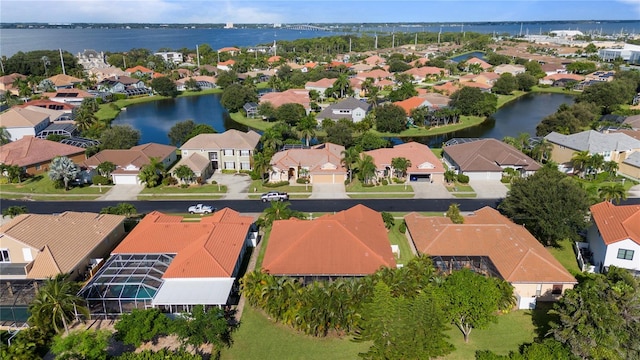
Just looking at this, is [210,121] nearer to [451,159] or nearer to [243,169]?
[243,169]

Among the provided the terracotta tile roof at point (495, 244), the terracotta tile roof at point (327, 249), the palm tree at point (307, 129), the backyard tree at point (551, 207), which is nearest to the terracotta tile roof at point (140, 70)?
the palm tree at point (307, 129)

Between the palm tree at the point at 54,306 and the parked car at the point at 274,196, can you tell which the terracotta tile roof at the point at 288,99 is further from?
the palm tree at the point at 54,306

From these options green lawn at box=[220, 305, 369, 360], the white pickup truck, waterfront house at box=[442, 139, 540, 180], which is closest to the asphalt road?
the white pickup truck

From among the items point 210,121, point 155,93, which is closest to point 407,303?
point 210,121

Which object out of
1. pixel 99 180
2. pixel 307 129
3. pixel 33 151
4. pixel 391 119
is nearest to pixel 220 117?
pixel 307 129

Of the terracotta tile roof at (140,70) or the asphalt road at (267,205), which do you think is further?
the terracotta tile roof at (140,70)
